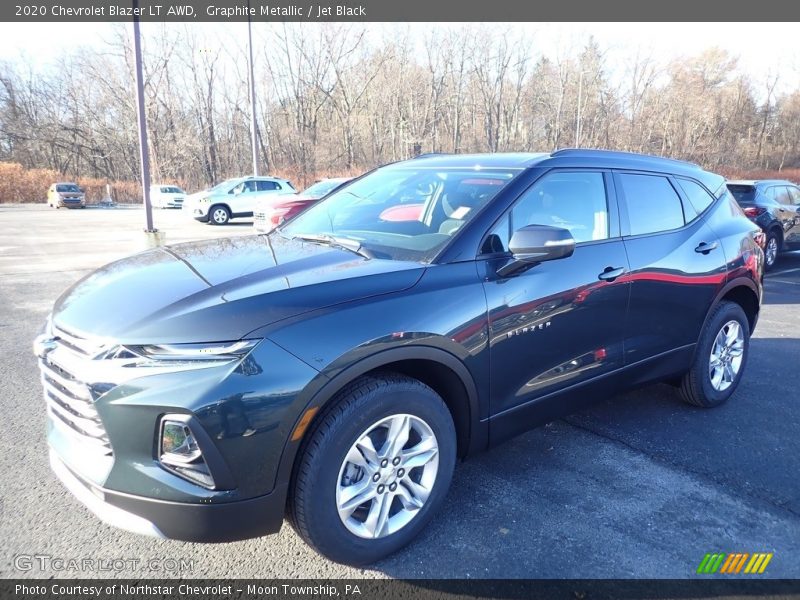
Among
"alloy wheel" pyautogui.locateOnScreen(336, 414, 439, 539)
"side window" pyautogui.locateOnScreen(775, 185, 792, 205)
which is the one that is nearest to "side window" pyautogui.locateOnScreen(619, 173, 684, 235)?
"alloy wheel" pyautogui.locateOnScreen(336, 414, 439, 539)

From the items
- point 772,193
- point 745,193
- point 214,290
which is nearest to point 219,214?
point 745,193

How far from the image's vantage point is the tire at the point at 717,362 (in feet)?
13.2

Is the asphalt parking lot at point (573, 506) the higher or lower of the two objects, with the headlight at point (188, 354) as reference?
lower

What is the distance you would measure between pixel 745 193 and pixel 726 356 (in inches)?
338

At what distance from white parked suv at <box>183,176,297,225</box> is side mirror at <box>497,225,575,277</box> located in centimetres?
2035

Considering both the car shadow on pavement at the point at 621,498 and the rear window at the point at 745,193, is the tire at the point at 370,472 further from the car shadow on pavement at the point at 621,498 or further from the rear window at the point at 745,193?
the rear window at the point at 745,193

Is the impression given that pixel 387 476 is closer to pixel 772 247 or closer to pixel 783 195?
pixel 772 247

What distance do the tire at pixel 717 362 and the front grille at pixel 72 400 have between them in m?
3.82

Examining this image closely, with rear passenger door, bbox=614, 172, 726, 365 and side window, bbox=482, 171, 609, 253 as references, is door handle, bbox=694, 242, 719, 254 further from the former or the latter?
side window, bbox=482, 171, 609, 253

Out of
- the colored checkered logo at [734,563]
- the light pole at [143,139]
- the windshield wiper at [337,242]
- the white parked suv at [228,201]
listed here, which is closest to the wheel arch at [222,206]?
the white parked suv at [228,201]

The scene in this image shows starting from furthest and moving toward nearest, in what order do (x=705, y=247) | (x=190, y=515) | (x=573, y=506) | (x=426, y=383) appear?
(x=705, y=247)
(x=573, y=506)
(x=426, y=383)
(x=190, y=515)

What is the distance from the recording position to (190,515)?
6.55 feet

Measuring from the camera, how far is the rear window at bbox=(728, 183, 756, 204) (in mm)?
11039

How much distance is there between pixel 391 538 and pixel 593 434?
187 centimetres
